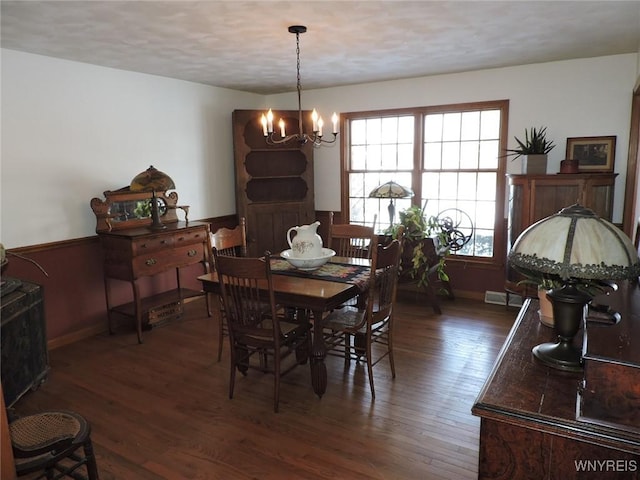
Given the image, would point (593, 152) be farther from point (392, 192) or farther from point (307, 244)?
point (307, 244)

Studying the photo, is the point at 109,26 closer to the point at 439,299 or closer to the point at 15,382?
the point at 15,382

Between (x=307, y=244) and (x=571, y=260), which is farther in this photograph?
(x=307, y=244)

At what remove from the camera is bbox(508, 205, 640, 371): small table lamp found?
4.28 feet

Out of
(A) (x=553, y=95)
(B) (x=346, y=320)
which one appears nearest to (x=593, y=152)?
(A) (x=553, y=95)

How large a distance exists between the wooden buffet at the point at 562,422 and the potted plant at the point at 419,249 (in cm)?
303

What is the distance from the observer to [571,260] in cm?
132

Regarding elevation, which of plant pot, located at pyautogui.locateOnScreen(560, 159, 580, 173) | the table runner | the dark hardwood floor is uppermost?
plant pot, located at pyautogui.locateOnScreen(560, 159, 580, 173)

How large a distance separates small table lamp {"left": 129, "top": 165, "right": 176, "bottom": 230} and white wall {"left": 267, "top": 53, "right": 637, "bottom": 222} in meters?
2.49

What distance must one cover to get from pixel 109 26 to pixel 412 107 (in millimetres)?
3181

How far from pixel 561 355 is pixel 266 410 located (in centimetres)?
189

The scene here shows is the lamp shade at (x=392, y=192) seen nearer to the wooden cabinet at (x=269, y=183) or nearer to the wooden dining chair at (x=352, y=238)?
the wooden dining chair at (x=352, y=238)

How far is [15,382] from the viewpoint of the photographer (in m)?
2.72

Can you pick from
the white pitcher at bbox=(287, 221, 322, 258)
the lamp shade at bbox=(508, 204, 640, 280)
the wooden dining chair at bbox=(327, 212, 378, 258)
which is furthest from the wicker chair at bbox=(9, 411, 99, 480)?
the wooden dining chair at bbox=(327, 212, 378, 258)

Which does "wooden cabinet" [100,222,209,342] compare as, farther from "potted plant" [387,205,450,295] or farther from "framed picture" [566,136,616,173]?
"framed picture" [566,136,616,173]
